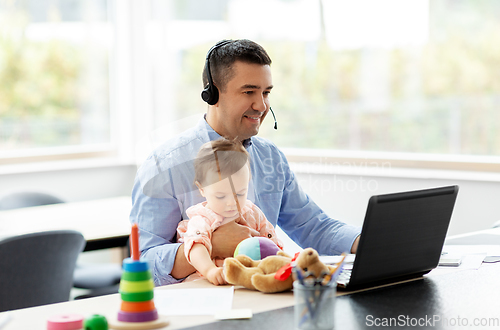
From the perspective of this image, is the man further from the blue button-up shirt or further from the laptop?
the laptop

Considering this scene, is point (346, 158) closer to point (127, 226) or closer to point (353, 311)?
point (127, 226)

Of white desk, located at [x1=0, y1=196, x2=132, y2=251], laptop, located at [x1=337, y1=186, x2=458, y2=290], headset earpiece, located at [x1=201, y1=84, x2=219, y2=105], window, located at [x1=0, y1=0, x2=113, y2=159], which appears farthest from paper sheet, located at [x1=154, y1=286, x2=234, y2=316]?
window, located at [x1=0, y1=0, x2=113, y2=159]

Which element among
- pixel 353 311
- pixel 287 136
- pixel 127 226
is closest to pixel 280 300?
pixel 353 311

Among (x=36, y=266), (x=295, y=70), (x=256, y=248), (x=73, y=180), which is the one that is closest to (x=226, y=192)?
(x=256, y=248)

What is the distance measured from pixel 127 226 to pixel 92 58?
6.76ft

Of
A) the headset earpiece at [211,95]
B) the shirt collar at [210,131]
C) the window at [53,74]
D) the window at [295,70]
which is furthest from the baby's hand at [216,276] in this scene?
the window at [53,74]

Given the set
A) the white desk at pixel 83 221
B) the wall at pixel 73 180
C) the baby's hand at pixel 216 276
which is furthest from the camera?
the wall at pixel 73 180

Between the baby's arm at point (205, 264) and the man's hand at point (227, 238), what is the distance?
0.06 meters

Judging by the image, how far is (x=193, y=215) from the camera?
55.8 inches

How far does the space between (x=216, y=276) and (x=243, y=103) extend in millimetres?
584

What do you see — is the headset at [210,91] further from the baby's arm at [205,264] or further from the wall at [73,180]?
the wall at [73,180]

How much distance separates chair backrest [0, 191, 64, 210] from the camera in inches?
113

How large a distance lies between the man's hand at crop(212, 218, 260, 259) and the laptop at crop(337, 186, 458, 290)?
28cm

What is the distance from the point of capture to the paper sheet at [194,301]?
1045 mm
